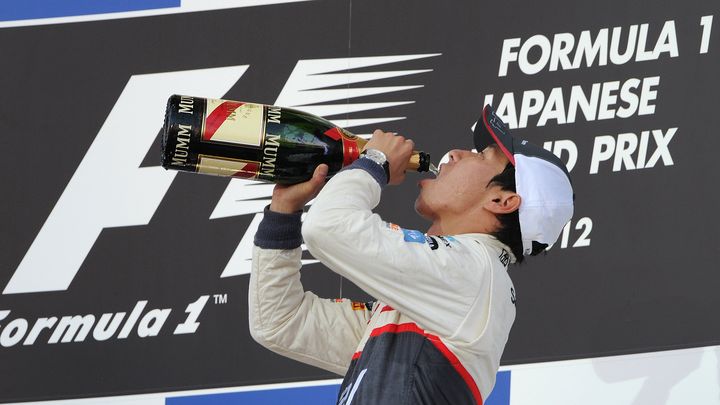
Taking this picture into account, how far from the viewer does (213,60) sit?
9.34 feet

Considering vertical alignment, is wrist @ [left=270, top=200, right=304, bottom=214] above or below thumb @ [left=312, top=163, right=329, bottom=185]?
below

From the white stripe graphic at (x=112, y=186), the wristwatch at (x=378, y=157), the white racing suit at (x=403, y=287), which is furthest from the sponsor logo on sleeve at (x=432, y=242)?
the white stripe graphic at (x=112, y=186)

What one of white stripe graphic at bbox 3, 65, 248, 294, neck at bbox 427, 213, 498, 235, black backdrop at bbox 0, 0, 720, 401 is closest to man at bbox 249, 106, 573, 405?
neck at bbox 427, 213, 498, 235

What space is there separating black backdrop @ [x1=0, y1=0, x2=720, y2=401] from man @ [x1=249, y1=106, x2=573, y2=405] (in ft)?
2.71

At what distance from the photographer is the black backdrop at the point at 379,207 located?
104 inches

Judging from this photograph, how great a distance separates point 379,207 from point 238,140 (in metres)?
1.02

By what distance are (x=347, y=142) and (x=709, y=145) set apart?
1.11 metres

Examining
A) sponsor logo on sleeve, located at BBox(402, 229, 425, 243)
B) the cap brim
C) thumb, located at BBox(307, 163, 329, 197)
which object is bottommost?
sponsor logo on sleeve, located at BBox(402, 229, 425, 243)

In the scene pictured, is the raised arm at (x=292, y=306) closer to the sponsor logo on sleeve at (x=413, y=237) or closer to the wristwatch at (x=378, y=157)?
the wristwatch at (x=378, y=157)

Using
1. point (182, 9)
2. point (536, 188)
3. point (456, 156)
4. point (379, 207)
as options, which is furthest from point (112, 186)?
point (536, 188)

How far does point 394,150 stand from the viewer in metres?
Answer: 1.77

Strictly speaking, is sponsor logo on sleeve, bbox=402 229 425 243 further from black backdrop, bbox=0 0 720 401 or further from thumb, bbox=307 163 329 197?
black backdrop, bbox=0 0 720 401

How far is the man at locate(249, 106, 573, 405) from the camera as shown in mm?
1645

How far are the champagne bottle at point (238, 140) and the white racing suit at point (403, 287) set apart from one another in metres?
0.09
